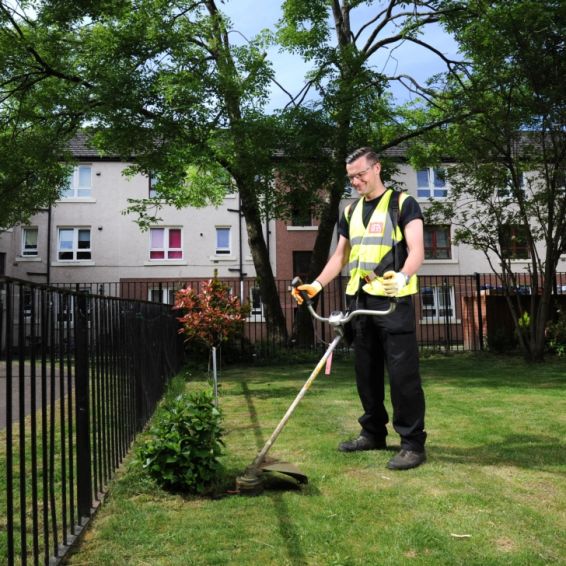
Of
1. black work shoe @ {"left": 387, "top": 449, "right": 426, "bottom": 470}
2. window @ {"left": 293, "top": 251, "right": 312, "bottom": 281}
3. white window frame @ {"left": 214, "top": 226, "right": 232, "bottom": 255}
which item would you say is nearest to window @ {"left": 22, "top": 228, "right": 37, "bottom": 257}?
white window frame @ {"left": 214, "top": 226, "right": 232, "bottom": 255}

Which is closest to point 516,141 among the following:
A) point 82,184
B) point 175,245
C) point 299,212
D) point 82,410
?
point 299,212

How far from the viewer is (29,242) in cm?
2881

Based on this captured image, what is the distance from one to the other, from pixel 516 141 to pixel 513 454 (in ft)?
33.7

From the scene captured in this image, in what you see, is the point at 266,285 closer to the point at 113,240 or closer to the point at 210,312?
the point at 210,312

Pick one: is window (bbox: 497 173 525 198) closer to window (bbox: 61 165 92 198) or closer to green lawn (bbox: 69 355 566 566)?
green lawn (bbox: 69 355 566 566)

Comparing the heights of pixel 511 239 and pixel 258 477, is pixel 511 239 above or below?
above

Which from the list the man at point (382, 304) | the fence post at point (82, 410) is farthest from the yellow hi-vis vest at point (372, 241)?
the fence post at point (82, 410)

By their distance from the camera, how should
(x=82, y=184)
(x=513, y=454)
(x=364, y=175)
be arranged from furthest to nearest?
(x=82, y=184) → (x=513, y=454) → (x=364, y=175)

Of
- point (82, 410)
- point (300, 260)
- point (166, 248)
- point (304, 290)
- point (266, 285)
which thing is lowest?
point (82, 410)

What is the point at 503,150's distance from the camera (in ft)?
42.8

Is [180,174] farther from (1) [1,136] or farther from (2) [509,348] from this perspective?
(2) [509,348]

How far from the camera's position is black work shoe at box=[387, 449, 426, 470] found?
4156mm

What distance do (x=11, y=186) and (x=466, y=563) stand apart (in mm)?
15187

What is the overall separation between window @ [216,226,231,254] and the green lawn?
24095 millimetres
